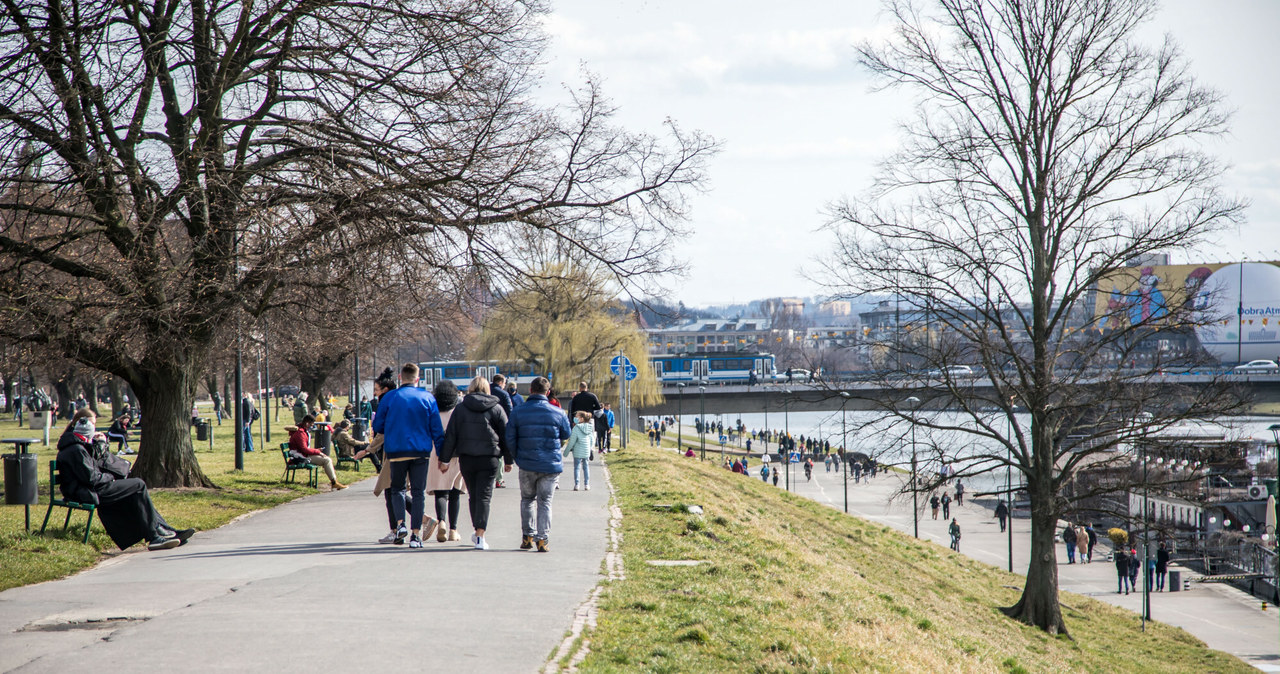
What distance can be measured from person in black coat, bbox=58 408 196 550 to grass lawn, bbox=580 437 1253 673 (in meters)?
4.99

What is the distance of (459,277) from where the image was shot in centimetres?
1504

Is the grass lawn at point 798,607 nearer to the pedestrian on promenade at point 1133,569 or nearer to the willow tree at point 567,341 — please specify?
the pedestrian on promenade at point 1133,569

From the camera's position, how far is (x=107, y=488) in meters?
10.0

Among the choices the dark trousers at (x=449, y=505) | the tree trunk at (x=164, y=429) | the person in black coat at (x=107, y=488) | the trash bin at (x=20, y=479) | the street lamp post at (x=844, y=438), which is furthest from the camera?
the street lamp post at (x=844, y=438)

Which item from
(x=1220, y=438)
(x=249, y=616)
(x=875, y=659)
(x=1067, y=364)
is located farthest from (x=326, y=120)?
(x=1220, y=438)

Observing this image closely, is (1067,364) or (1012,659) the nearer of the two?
(1012,659)

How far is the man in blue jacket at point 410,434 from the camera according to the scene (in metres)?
10.4

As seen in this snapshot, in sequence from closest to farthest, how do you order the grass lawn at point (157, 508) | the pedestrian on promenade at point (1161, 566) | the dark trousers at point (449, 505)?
1. the grass lawn at point (157, 508)
2. the dark trousers at point (449, 505)
3. the pedestrian on promenade at point (1161, 566)

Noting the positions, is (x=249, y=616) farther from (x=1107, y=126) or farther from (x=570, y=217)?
(x=1107, y=126)

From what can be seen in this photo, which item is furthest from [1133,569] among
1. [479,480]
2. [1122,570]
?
[479,480]

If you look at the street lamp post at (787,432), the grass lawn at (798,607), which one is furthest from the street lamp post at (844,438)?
the grass lawn at (798,607)

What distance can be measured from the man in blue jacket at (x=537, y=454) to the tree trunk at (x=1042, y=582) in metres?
12.5

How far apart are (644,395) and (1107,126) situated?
37.0 metres

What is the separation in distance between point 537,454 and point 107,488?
4262 millimetres
